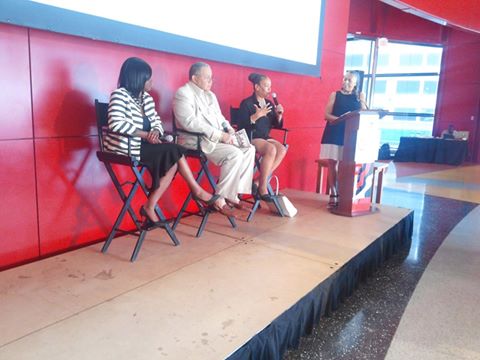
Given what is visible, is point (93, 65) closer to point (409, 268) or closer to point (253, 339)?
point (253, 339)

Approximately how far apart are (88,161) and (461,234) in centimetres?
348

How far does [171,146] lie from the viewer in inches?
92.8

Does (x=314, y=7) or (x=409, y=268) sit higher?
(x=314, y=7)

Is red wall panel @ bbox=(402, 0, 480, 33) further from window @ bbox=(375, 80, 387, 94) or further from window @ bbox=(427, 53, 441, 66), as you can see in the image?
window @ bbox=(375, 80, 387, 94)

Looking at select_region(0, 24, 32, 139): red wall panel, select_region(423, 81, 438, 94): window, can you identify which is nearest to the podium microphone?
select_region(0, 24, 32, 139): red wall panel

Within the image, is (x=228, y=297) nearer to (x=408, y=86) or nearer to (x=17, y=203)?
(x=17, y=203)

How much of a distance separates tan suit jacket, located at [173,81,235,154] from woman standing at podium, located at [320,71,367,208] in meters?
1.35

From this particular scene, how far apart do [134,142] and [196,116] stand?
545 millimetres

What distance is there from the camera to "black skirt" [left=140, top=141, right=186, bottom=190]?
7.71ft

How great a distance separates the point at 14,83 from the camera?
2111mm

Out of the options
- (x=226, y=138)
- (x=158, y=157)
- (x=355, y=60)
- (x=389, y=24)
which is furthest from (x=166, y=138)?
(x=355, y=60)

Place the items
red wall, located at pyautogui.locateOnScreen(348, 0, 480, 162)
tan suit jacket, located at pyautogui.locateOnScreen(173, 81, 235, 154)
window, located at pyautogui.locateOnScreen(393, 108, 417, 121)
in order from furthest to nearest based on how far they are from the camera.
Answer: window, located at pyautogui.locateOnScreen(393, 108, 417, 121) < red wall, located at pyautogui.locateOnScreen(348, 0, 480, 162) < tan suit jacket, located at pyautogui.locateOnScreen(173, 81, 235, 154)

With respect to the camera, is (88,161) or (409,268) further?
(409,268)

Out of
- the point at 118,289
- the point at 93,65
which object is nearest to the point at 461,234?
the point at 118,289
